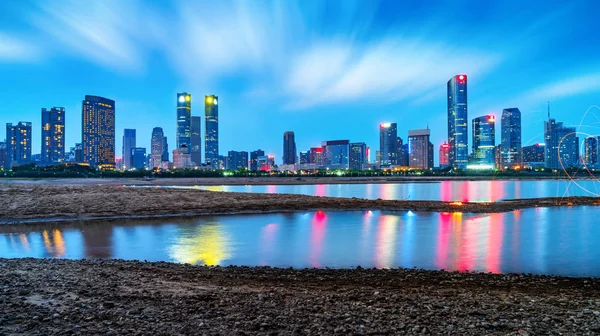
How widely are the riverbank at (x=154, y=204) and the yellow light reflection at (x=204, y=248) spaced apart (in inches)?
480

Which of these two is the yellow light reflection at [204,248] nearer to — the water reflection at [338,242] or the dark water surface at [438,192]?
the water reflection at [338,242]

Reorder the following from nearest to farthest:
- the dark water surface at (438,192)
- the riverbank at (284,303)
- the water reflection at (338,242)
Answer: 1. the riverbank at (284,303)
2. the water reflection at (338,242)
3. the dark water surface at (438,192)

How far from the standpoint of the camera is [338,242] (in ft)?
75.8

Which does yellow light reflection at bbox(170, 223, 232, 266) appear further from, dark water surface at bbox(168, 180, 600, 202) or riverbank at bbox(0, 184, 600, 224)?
dark water surface at bbox(168, 180, 600, 202)

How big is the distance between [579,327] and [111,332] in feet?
27.5

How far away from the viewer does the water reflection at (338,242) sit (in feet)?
58.8

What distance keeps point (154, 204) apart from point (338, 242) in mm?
23271

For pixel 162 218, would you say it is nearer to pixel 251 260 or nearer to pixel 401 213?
pixel 251 260

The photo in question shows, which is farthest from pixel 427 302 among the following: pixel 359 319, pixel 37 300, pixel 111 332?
A: pixel 37 300

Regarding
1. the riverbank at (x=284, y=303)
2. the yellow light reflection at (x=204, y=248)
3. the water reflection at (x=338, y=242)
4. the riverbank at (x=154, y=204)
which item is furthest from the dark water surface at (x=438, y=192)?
the riverbank at (x=284, y=303)

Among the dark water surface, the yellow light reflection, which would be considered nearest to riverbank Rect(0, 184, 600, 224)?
the yellow light reflection

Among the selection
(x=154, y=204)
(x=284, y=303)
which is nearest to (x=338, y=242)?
(x=284, y=303)

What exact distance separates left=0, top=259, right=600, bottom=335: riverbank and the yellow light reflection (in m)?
3.99

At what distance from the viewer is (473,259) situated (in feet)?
60.4
